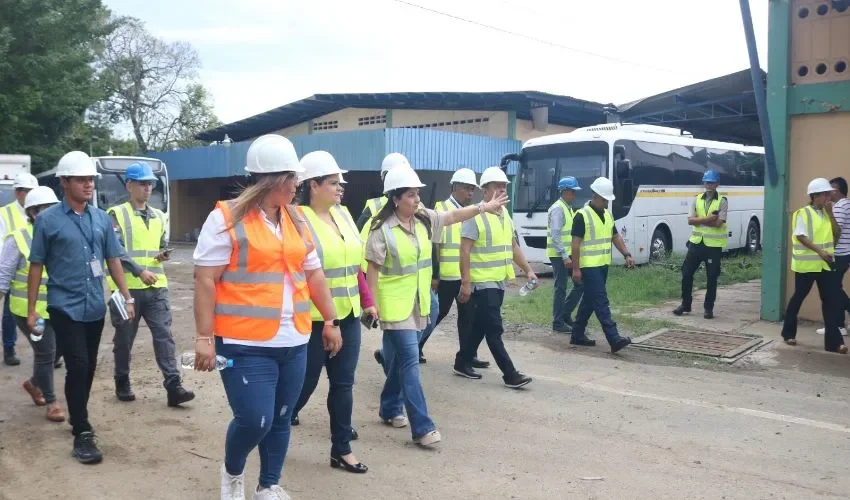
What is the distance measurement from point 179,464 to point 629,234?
42.0 ft

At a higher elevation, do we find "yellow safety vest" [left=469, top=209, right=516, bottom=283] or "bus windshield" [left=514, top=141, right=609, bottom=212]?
"bus windshield" [left=514, top=141, right=609, bottom=212]

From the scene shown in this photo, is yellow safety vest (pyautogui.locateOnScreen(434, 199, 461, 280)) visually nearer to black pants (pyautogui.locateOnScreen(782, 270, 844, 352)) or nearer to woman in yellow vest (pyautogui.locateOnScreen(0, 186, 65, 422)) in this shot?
woman in yellow vest (pyautogui.locateOnScreen(0, 186, 65, 422))

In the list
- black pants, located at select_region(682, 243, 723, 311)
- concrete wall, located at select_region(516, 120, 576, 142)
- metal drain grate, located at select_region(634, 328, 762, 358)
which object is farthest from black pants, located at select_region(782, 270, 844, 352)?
concrete wall, located at select_region(516, 120, 576, 142)

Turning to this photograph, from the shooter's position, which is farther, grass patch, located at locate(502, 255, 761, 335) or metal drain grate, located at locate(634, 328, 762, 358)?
grass patch, located at locate(502, 255, 761, 335)

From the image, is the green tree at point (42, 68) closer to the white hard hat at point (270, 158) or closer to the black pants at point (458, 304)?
the black pants at point (458, 304)

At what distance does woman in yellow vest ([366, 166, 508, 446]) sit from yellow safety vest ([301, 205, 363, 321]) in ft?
1.35

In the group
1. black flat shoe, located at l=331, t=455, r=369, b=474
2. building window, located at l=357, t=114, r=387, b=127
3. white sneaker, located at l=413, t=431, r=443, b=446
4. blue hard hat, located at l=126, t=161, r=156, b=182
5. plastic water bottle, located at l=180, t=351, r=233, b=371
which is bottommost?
black flat shoe, located at l=331, t=455, r=369, b=474

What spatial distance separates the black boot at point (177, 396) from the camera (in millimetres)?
6211

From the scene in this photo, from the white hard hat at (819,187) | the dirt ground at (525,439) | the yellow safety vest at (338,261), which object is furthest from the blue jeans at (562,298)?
the yellow safety vest at (338,261)

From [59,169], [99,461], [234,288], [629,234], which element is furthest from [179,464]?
[629,234]

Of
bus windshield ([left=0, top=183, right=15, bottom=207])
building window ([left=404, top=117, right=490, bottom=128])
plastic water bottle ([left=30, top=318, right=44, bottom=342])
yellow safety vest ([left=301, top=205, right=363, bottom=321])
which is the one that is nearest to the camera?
yellow safety vest ([left=301, top=205, right=363, bottom=321])

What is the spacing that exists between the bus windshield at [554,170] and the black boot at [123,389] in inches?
429

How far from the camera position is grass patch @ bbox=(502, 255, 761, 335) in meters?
10.3

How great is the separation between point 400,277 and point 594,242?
363 cm
